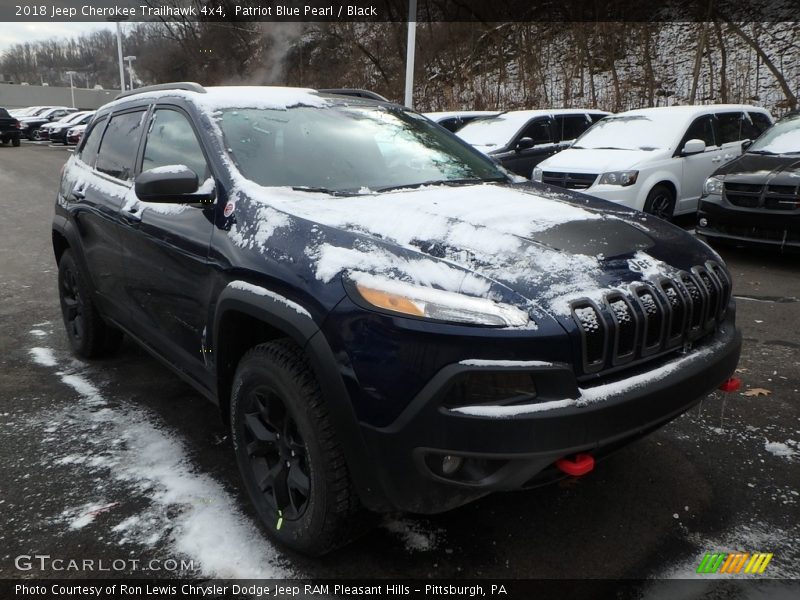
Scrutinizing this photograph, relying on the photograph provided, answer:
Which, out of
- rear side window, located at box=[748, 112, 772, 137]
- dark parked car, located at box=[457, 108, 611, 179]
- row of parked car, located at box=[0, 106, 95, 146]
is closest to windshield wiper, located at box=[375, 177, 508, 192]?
dark parked car, located at box=[457, 108, 611, 179]

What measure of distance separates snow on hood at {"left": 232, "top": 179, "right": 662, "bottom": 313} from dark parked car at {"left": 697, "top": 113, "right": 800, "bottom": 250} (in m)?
4.48

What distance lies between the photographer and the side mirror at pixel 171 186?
100 inches

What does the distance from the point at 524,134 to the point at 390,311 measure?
9.47 m

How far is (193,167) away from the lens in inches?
114

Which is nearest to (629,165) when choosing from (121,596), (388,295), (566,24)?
(388,295)

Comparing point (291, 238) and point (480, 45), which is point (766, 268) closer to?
point (291, 238)

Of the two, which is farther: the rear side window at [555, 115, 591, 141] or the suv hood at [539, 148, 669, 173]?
the rear side window at [555, 115, 591, 141]

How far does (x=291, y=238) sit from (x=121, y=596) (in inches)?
54.0

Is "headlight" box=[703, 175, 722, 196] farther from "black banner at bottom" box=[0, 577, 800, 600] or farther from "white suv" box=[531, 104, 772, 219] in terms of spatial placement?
"black banner at bottom" box=[0, 577, 800, 600]

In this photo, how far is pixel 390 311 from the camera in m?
1.89

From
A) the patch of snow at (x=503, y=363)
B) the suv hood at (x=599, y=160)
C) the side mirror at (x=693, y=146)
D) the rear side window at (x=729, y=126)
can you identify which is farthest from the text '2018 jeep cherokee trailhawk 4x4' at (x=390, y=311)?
the rear side window at (x=729, y=126)

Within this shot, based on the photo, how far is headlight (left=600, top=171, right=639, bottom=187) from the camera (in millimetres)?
7715

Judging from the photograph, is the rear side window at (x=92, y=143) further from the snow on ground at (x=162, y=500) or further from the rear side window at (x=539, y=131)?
the rear side window at (x=539, y=131)

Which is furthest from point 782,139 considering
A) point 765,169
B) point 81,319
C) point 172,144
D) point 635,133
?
point 81,319
